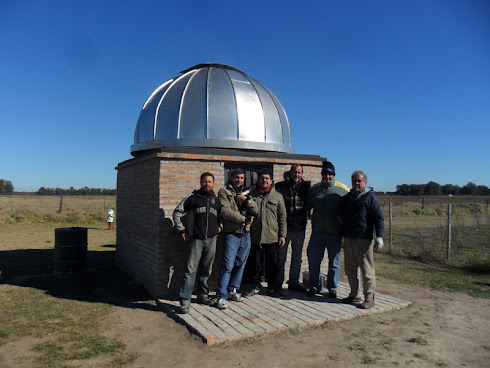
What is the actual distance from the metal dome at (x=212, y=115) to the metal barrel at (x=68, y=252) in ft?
7.20

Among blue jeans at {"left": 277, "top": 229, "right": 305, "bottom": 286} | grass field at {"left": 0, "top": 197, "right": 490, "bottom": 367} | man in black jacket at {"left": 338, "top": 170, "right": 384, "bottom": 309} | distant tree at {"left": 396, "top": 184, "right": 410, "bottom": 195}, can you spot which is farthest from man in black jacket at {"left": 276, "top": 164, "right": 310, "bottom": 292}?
distant tree at {"left": 396, "top": 184, "right": 410, "bottom": 195}

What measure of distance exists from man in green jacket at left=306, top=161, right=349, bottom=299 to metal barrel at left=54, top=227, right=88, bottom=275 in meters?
4.63

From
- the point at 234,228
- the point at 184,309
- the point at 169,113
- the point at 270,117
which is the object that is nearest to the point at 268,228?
the point at 234,228

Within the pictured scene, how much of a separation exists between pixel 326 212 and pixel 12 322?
4.51 meters

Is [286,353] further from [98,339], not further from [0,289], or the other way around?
[0,289]

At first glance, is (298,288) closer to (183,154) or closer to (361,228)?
(361,228)

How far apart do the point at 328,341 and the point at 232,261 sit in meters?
1.64

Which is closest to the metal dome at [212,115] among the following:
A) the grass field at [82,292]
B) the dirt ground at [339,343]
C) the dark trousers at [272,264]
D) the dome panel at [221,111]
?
the dome panel at [221,111]

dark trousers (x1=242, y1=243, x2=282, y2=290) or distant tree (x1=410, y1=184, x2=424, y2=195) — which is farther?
distant tree (x1=410, y1=184, x2=424, y2=195)

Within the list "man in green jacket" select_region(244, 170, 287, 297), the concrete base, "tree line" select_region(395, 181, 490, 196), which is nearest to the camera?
the concrete base

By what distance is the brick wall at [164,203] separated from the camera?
5.45 metres

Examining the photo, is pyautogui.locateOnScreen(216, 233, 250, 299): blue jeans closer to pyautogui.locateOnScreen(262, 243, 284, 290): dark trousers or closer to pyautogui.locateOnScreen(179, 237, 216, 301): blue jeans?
pyautogui.locateOnScreen(179, 237, 216, 301): blue jeans

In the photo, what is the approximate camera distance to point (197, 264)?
4777 millimetres

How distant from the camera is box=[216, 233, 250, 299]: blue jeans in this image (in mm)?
4891
